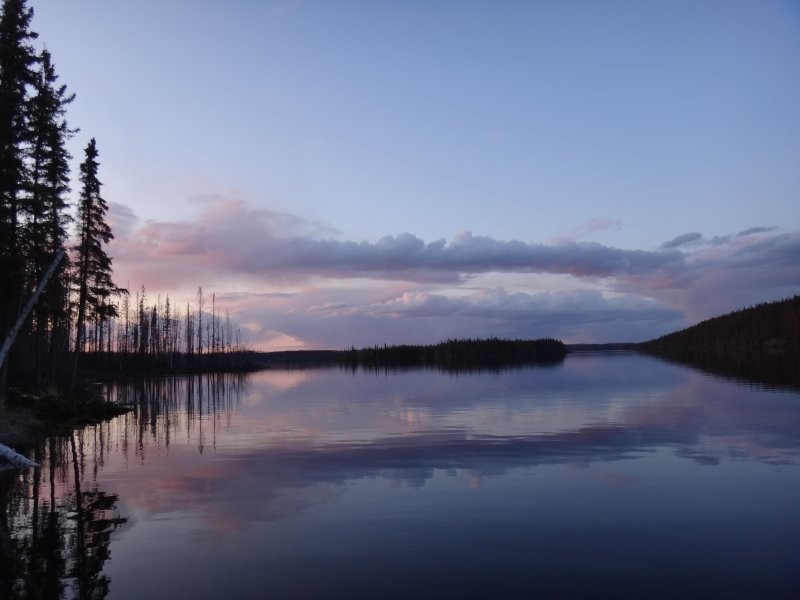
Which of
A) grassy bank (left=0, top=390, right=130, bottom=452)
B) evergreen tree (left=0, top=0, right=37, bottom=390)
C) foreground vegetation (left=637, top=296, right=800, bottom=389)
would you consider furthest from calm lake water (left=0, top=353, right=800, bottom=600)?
foreground vegetation (left=637, top=296, right=800, bottom=389)

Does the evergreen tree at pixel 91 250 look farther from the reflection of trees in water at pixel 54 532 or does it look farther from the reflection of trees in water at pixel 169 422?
the reflection of trees in water at pixel 54 532

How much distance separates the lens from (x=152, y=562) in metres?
10.8

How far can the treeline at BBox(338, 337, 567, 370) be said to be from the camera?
14738 cm

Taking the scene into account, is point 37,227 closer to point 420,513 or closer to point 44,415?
point 44,415

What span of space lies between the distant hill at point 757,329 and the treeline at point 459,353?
4228cm

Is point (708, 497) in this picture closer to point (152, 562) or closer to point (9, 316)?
point (152, 562)

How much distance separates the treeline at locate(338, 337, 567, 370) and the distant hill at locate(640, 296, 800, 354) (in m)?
42.3

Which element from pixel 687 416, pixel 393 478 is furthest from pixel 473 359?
pixel 393 478

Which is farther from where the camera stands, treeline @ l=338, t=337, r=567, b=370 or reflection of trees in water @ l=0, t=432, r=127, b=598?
treeline @ l=338, t=337, r=567, b=370

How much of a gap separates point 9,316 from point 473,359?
120 metres

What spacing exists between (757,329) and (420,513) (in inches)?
5971

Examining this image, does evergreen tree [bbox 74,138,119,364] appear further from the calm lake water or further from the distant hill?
the distant hill

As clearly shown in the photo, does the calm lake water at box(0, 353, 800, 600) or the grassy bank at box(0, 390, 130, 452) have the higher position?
the grassy bank at box(0, 390, 130, 452)

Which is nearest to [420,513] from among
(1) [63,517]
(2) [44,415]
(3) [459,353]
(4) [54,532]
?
(4) [54,532]
